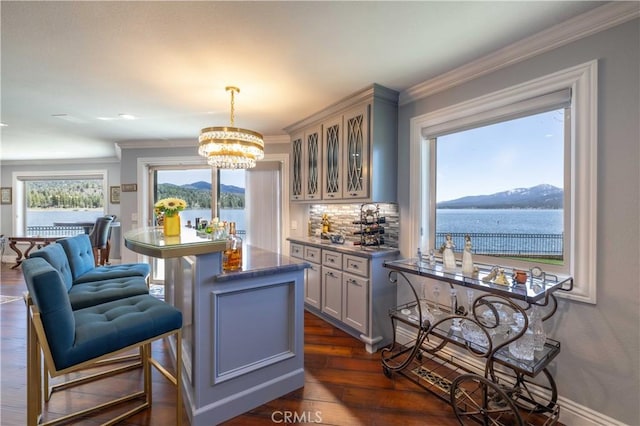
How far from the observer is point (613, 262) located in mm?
1632

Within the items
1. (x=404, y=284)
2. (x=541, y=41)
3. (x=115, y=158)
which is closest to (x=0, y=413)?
(x=404, y=284)

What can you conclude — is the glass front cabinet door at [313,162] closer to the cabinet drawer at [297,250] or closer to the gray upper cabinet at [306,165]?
the gray upper cabinet at [306,165]

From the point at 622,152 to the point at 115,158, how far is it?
789cm

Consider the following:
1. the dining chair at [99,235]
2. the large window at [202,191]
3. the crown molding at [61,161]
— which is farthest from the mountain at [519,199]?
the crown molding at [61,161]

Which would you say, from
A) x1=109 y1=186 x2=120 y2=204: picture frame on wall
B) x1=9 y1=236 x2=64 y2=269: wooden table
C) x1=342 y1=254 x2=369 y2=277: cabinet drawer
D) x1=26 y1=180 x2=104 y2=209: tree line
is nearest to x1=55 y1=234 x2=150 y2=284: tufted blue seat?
x1=342 y1=254 x2=369 y2=277: cabinet drawer

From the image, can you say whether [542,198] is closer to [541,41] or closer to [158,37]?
[541,41]

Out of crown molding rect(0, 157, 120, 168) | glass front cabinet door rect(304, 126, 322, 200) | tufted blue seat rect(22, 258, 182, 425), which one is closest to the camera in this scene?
tufted blue seat rect(22, 258, 182, 425)

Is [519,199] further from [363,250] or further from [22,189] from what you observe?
[22,189]

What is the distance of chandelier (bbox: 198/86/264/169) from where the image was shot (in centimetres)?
241

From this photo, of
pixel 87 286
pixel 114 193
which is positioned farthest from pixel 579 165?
pixel 114 193

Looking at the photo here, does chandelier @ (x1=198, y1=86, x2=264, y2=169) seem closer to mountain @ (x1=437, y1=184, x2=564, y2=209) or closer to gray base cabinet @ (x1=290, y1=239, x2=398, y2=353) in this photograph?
gray base cabinet @ (x1=290, y1=239, x2=398, y2=353)

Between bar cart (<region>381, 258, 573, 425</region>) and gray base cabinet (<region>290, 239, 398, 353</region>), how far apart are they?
32 cm

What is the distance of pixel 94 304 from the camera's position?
196 cm

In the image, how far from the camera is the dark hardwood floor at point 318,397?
70.4 inches
